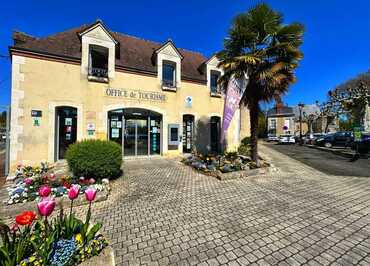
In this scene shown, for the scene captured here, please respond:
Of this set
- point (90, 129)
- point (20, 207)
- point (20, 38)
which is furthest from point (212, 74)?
point (20, 207)

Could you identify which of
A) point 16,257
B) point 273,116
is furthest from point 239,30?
point 273,116

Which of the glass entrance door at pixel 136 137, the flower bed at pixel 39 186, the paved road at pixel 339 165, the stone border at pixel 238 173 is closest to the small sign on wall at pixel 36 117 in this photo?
the flower bed at pixel 39 186

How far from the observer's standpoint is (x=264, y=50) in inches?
335

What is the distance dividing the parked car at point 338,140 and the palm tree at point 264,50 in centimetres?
1698

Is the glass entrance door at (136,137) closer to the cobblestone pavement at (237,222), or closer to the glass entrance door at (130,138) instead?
the glass entrance door at (130,138)

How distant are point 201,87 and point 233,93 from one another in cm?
500

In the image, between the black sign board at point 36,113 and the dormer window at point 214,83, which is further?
the dormer window at point 214,83

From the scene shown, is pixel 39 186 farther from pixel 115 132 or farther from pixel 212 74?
pixel 212 74

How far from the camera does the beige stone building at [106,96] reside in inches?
330

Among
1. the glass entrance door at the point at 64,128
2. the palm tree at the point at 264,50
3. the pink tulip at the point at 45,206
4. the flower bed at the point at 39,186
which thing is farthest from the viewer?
the glass entrance door at the point at 64,128

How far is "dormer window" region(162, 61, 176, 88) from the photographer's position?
11.8 m

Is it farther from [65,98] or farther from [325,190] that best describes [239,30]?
[65,98]

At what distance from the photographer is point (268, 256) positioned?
2.90m

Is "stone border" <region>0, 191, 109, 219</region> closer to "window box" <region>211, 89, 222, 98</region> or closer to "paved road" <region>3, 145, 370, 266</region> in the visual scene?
"paved road" <region>3, 145, 370, 266</region>
